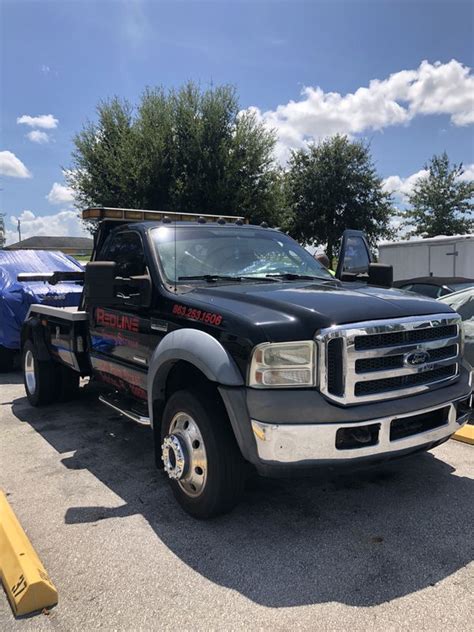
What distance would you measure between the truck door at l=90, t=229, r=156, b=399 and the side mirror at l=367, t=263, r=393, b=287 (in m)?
2.01

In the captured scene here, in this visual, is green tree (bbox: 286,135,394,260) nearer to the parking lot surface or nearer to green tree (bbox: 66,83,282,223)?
green tree (bbox: 66,83,282,223)

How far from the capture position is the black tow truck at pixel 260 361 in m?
2.90

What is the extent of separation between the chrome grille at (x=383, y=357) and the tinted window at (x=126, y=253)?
196 centimetres

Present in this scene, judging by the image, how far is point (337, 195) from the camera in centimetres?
2781

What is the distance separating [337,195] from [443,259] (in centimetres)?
1497

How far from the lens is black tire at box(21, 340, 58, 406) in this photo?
20.4 ft

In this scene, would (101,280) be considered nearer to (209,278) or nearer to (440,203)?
(209,278)

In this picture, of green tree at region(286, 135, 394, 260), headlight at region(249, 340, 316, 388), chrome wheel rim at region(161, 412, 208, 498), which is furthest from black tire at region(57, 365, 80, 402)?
green tree at region(286, 135, 394, 260)

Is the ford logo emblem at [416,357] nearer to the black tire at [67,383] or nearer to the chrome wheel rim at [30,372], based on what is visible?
the black tire at [67,383]

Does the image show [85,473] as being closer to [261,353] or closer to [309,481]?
[309,481]

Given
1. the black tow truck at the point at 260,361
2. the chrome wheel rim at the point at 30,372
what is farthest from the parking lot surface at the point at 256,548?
the chrome wheel rim at the point at 30,372

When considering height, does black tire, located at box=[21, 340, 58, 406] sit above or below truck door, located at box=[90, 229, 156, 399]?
below

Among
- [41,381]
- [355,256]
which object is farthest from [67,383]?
[355,256]

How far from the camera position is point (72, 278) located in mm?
6754
